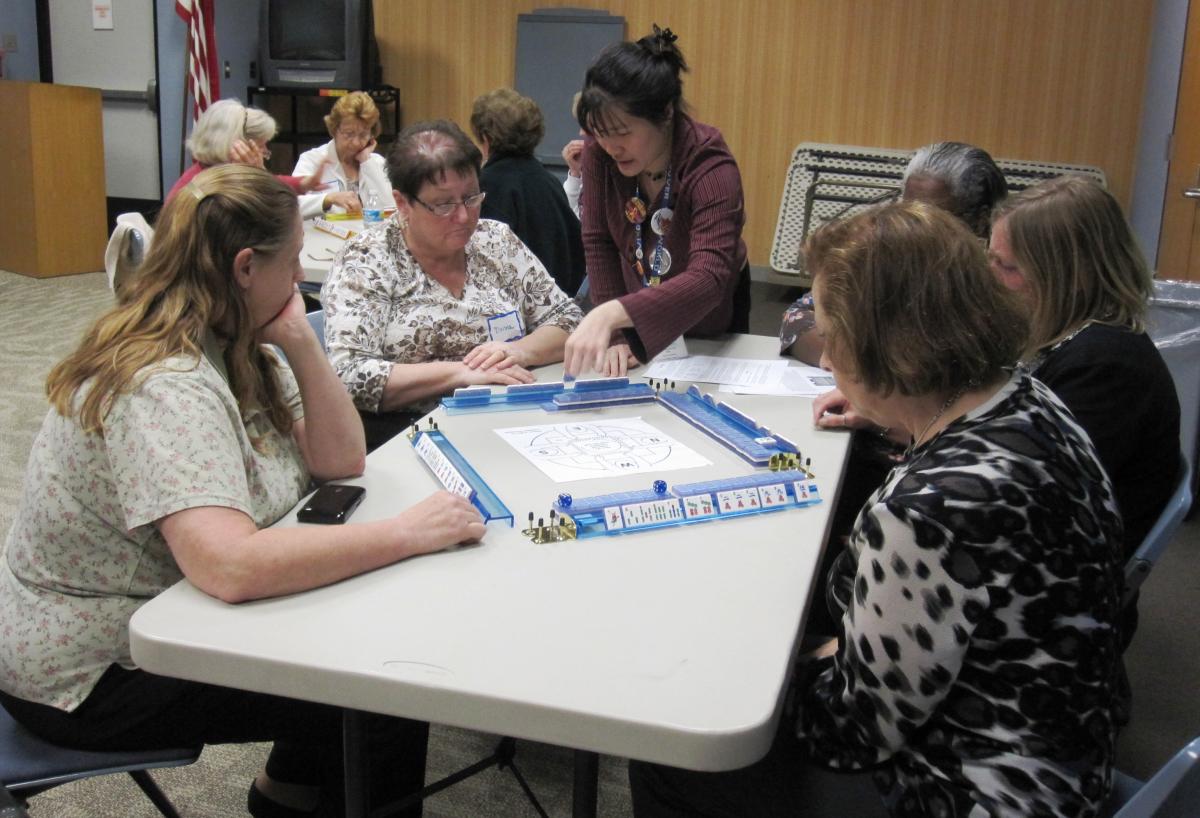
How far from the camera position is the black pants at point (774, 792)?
121 cm

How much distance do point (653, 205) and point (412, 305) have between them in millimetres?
643

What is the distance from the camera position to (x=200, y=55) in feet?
22.5

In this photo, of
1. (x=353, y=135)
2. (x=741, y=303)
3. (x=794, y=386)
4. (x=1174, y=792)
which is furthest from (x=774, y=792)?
(x=353, y=135)

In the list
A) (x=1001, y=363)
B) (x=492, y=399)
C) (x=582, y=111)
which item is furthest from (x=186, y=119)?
(x=1001, y=363)

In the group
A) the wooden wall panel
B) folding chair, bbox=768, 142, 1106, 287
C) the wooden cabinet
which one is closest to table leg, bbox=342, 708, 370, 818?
folding chair, bbox=768, 142, 1106, 287

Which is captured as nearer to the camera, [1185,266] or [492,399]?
[492,399]

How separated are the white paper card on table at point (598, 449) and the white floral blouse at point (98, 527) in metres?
0.46

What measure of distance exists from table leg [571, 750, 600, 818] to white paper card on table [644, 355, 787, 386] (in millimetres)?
1085

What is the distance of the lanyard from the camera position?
245 centimetres

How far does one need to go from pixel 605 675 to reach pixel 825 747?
28 cm

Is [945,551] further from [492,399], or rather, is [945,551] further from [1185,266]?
[1185,266]

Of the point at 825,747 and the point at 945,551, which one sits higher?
the point at 945,551

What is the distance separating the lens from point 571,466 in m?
1.62

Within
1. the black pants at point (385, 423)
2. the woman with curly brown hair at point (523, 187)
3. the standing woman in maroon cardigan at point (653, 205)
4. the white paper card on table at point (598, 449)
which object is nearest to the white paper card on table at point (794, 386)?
the standing woman in maroon cardigan at point (653, 205)
